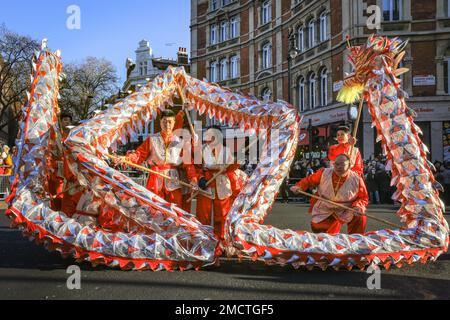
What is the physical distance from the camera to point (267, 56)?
28859 millimetres

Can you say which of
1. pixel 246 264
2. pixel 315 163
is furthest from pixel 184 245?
pixel 315 163

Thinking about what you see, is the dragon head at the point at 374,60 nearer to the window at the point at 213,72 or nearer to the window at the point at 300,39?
the window at the point at 300,39

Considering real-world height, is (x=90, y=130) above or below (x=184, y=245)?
above

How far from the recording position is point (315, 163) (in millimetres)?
16859

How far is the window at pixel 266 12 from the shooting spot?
93.6 feet

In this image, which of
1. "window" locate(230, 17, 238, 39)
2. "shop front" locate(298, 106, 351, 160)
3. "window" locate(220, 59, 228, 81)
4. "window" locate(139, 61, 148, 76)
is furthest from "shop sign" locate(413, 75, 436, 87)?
"window" locate(139, 61, 148, 76)

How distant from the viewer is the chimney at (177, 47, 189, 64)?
34628mm

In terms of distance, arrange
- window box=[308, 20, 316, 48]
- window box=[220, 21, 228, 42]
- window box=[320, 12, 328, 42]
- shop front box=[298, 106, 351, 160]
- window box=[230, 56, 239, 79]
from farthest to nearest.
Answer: window box=[220, 21, 228, 42]
window box=[230, 56, 239, 79]
window box=[308, 20, 316, 48]
window box=[320, 12, 328, 42]
shop front box=[298, 106, 351, 160]

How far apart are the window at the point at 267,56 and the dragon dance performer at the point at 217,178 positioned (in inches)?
929

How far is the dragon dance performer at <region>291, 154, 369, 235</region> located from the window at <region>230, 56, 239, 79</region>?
2706cm

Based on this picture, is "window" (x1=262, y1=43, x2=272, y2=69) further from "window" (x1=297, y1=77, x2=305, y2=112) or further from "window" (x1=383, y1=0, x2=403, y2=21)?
"window" (x1=383, y1=0, x2=403, y2=21)

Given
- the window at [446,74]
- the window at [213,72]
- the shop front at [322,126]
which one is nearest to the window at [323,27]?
the shop front at [322,126]
